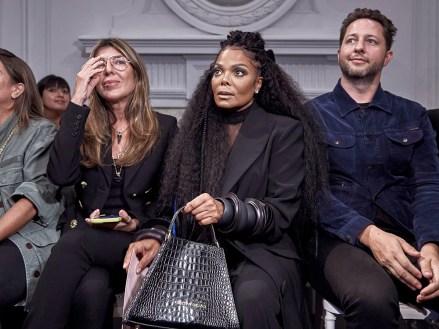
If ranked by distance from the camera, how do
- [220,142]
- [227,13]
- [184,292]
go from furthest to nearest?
[227,13] < [220,142] < [184,292]

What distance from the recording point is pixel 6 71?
3424 mm

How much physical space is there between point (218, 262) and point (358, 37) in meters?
1.22

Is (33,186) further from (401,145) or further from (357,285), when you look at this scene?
(401,145)

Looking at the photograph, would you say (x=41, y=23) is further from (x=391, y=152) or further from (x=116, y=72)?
(x=391, y=152)

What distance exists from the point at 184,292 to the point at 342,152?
0.99 meters

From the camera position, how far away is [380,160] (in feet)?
10.5

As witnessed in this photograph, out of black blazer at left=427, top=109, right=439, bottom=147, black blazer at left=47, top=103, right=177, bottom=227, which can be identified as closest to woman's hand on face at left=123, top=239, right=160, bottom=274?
black blazer at left=47, top=103, right=177, bottom=227

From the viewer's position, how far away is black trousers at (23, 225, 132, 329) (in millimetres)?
2842

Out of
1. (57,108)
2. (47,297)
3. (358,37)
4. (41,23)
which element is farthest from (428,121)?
(41,23)

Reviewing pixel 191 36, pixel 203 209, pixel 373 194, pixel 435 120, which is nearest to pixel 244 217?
pixel 203 209

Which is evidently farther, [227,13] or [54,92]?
[227,13]

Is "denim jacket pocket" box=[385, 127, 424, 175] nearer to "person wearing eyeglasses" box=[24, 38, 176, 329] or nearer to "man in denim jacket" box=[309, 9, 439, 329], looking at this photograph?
"man in denim jacket" box=[309, 9, 439, 329]

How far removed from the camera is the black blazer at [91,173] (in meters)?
3.12

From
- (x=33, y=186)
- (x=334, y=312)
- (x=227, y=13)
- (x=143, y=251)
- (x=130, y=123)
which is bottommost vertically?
(x=334, y=312)
